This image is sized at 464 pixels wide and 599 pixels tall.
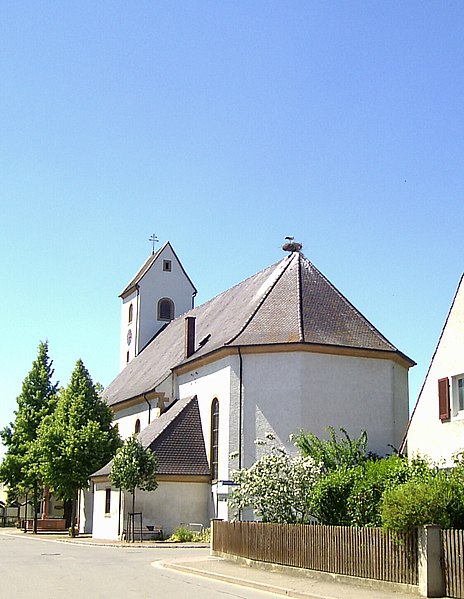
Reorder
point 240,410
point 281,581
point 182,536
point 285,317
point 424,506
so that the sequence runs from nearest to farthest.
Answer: point 424,506
point 281,581
point 182,536
point 240,410
point 285,317

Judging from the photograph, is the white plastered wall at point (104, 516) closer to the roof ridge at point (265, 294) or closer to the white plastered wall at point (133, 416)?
the white plastered wall at point (133, 416)

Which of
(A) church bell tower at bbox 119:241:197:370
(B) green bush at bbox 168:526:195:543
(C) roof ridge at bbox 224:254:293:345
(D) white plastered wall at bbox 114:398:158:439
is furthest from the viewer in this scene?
(A) church bell tower at bbox 119:241:197:370

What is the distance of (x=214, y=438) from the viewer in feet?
124

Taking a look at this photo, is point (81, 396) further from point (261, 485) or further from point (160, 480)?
point (261, 485)

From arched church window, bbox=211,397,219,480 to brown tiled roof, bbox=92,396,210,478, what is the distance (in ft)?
1.12

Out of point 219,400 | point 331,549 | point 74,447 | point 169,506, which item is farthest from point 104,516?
point 331,549

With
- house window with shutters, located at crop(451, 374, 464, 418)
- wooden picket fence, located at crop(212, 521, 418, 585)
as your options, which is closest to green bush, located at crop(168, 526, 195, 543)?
wooden picket fence, located at crop(212, 521, 418, 585)

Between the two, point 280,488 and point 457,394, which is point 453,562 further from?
point 457,394

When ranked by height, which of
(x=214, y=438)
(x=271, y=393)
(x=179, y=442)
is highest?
(x=271, y=393)

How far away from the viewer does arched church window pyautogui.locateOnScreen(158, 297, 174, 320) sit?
60.2 m

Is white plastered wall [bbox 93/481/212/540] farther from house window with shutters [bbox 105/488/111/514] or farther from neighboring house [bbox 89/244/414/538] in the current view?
house window with shutters [bbox 105/488/111/514]

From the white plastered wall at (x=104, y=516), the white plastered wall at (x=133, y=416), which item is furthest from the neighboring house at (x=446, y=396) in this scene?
the white plastered wall at (x=133, y=416)

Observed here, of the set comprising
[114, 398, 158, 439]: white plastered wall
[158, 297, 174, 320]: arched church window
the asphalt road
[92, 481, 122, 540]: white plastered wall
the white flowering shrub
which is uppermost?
[158, 297, 174, 320]: arched church window

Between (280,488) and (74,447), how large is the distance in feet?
68.0
